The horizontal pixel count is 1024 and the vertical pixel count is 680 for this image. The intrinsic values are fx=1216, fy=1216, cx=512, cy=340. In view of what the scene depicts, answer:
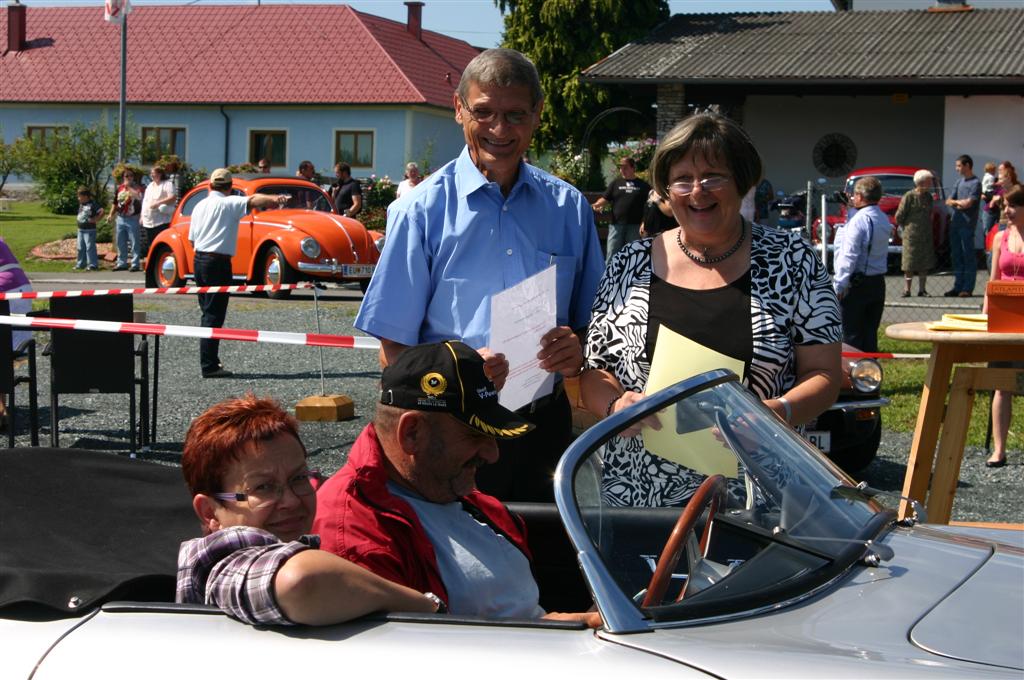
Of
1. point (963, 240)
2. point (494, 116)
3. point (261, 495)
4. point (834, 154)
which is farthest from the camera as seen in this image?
point (834, 154)

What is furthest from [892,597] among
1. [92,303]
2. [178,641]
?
[92,303]

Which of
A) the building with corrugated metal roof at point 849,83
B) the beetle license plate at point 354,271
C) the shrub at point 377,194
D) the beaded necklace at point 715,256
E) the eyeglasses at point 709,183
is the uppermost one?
the building with corrugated metal roof at point 849,83

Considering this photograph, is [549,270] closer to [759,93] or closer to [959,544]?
[959,544]

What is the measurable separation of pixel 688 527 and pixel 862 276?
Result: 880 cm

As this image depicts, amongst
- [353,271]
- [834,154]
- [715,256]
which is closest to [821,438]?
[715,256]

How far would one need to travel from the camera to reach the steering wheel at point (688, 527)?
2493 mm

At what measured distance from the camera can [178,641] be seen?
227 centimetres

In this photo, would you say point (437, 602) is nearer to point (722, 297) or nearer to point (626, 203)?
point (722, 297)

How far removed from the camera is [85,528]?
10.0ft

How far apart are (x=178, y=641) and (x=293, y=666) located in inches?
9.5

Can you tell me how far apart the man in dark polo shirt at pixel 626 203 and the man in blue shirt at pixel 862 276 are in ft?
25.0

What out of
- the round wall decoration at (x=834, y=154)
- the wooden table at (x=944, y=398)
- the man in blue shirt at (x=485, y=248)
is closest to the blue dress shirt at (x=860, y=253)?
the wooden table at (x=944, y=398)

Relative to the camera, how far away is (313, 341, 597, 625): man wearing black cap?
8.92 feet

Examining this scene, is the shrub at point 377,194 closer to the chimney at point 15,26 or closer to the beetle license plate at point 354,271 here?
the beetle license plate at point 354,271
